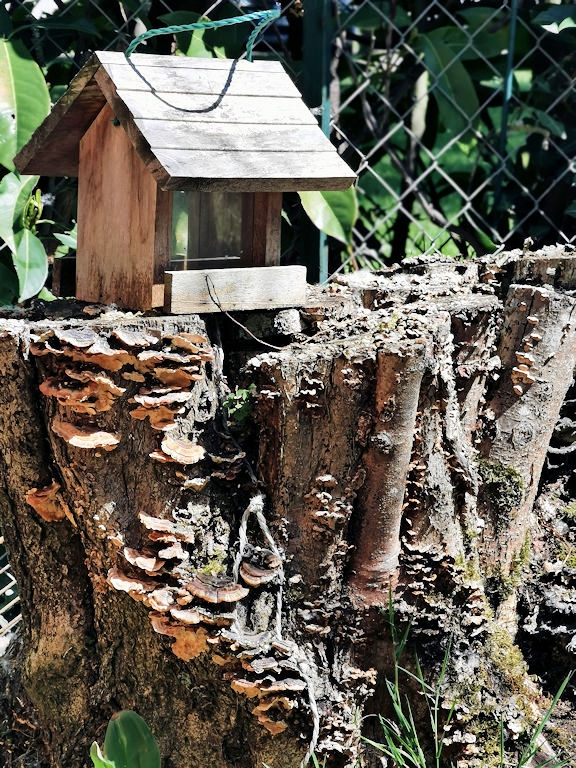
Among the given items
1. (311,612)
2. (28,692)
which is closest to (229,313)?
(311,612)

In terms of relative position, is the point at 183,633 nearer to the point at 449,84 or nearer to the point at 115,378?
the point at 115,378

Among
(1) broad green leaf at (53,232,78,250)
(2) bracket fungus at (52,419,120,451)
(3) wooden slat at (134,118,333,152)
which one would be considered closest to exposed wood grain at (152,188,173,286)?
(3) wooden slat at (134,118,333,152)

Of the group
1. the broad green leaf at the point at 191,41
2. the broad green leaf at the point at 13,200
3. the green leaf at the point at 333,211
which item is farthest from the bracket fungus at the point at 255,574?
the broad green leaf at the point at 191,41

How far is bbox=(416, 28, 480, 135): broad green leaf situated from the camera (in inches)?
157

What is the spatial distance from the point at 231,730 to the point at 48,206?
2.16 m

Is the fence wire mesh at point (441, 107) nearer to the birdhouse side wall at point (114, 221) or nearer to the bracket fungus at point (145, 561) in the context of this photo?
the birdhouse side wall at point (114, 221)

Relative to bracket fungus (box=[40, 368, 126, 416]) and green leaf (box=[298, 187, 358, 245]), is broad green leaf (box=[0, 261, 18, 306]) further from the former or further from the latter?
bracket fungus (box=[40, 368, 126, 416])

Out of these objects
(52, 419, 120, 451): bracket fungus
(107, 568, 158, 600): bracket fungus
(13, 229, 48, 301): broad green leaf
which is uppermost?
(13, 229, 48, 301): broad green leaf

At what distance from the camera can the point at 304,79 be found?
3.47m

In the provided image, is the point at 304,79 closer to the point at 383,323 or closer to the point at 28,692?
the point at 383,323

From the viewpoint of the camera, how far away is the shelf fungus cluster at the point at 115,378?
1897 mm

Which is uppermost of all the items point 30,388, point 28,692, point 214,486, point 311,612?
point 30,388

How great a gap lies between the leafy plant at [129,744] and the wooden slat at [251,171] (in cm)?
123

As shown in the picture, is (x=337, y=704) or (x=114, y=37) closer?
(x=337, y=704)
